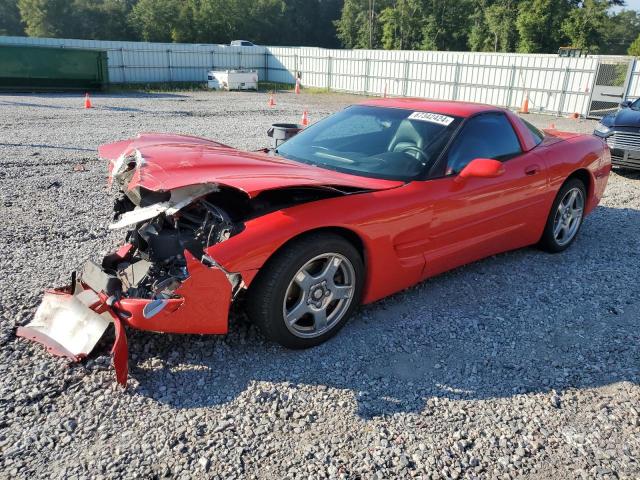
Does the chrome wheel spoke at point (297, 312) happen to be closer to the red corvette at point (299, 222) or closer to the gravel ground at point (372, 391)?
the red corvette at point (299, 222)

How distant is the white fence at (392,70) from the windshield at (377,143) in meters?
16.0

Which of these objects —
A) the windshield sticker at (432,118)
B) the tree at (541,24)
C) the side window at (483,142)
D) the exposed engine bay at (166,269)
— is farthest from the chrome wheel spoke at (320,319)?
the tree at (541,24)

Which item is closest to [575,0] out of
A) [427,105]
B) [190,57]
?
[190,57]

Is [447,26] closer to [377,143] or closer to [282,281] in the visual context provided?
[377,143]

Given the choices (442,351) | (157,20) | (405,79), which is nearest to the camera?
(442,351)

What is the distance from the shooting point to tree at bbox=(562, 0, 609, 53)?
4025 centimetres

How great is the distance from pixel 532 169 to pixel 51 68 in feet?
65.9

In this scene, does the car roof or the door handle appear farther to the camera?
the door handle

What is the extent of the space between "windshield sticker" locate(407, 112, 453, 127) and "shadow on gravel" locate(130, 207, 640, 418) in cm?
126

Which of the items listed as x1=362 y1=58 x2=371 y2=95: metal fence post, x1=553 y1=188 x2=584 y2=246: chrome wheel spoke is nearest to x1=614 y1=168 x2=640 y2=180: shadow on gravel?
x1=553 y1=188 x2=584 y2=246: chrome wheel spoke

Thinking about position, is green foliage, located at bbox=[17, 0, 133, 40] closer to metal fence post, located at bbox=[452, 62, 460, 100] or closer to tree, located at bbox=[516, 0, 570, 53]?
tree, located at bbox=[516, 0, 570, 53]

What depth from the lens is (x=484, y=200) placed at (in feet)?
13.2

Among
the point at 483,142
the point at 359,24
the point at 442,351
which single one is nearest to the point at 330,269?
the point at 442,351

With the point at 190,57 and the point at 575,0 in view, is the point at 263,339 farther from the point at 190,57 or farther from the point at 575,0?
the point at 575,0
